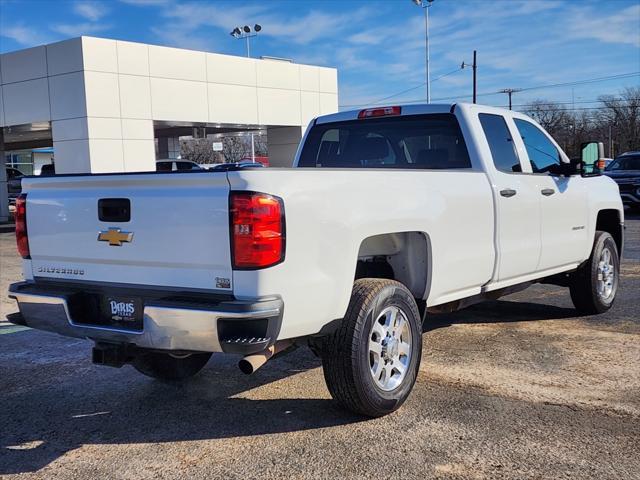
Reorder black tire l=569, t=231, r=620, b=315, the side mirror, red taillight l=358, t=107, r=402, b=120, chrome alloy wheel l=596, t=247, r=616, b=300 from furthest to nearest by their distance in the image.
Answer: chrome alloy wheel l=596, t=247, r=616, b=300 → black tire l=569, t=231, r=620, b=315 → the side mirror → red taillight l=358, t=107, r=402, b=120

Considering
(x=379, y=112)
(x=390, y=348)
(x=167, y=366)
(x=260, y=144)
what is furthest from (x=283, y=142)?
(x=260, y=144)

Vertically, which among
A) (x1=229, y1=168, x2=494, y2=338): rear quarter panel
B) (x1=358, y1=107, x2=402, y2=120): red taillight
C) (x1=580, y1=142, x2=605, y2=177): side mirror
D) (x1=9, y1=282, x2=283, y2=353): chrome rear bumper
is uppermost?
(x1=358, y1=107, x2=402, y2=120): red taillight

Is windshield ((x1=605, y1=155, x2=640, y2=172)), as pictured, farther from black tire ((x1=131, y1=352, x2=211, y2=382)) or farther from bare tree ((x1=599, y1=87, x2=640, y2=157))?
bare tree ((x1=599, y1=87, x2=640, y2=157))

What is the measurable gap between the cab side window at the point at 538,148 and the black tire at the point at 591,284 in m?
1.06

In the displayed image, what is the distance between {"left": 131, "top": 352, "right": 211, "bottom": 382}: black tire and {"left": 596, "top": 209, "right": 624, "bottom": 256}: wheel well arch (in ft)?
15.4

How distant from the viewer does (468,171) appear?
200 inches

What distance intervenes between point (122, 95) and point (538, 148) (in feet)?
56.8

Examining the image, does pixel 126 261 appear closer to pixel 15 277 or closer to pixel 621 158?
pixel 15 277

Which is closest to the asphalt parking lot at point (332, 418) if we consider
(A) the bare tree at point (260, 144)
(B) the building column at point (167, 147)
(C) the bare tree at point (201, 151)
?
(B) the building column at point (167, 147)

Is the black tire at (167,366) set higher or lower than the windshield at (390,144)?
lower

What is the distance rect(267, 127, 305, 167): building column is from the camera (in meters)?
26.5

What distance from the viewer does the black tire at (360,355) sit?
154 inches

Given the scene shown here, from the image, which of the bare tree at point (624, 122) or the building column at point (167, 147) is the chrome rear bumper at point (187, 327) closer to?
the building column at point (167, 147)

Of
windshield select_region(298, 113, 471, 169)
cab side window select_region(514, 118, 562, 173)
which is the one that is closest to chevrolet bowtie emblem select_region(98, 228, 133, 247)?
windshield select_region(298, 113, 471, 169)
